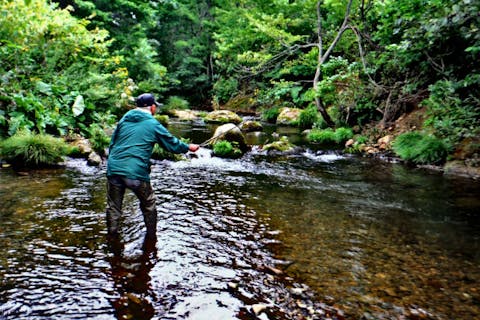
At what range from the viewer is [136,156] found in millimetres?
4199

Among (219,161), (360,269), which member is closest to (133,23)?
(219,161)

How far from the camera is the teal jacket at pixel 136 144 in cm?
418

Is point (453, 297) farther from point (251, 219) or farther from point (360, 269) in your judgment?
point (251, 219)

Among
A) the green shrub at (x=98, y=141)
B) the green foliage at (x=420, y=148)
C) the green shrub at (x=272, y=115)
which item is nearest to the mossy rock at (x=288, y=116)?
the green shrub at (x=272, y=115)

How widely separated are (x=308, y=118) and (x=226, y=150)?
9126mm

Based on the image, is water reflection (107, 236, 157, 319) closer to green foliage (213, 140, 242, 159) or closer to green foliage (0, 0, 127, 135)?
green foliage (213, 140, 242, 159)

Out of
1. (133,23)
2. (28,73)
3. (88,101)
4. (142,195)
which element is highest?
(133,23)

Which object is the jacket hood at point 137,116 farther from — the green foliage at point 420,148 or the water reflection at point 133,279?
the green foliage at point 420,148

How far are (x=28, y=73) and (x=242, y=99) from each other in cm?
2003

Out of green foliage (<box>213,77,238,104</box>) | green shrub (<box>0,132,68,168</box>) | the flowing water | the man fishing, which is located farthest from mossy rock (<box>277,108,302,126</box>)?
the man fishing

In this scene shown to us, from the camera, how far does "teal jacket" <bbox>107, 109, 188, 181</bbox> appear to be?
4.18m

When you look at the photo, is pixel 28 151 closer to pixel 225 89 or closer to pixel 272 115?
pixel 272 115

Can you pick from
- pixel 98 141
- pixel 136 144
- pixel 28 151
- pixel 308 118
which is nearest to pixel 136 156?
pixel 136 144

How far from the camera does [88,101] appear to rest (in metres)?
11.5
